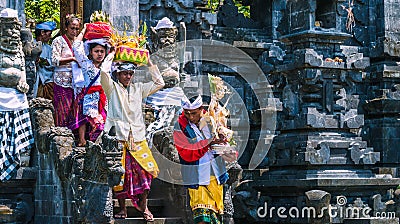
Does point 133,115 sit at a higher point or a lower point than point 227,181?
higher

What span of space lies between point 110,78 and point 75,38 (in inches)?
55.4

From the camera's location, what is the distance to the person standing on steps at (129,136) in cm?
1192

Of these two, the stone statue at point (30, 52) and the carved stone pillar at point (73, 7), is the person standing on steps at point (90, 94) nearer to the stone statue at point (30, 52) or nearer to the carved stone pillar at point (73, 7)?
the stone statue at point (30, 52)

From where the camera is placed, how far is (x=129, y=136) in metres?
12.0

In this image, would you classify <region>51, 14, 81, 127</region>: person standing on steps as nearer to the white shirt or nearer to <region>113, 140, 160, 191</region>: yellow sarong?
the white shirt

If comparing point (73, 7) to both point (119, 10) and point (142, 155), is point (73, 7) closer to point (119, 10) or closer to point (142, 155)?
point (119, 10)

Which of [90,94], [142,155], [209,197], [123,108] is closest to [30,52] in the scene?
[90,94]

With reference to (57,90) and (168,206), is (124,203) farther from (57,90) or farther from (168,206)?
(57,90)

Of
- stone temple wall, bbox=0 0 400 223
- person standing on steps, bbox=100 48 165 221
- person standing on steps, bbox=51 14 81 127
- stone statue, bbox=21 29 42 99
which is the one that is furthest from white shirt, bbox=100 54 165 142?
stone statue, bbox=21 29 42 99

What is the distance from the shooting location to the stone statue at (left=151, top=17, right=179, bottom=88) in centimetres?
1451

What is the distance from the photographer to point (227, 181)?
1260cm

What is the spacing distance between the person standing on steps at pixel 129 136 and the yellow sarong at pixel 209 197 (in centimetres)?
58

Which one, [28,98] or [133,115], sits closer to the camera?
[133,115]

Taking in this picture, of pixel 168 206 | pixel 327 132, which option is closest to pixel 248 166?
pixel 327 132
